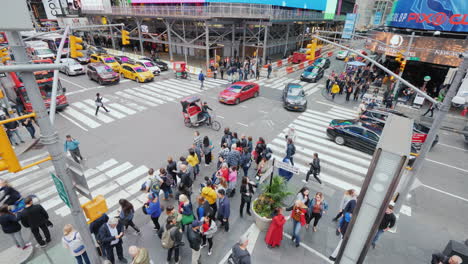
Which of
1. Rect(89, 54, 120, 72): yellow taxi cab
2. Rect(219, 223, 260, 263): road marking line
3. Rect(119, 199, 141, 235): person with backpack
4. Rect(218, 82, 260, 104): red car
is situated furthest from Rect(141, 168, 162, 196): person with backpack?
Rect(89, 54, 120, 72): yellow taxi cab

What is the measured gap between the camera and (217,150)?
476 inches

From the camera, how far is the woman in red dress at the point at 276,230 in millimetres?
6426

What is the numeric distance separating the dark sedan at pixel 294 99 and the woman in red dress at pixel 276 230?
1182 centimetres

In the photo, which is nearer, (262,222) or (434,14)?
(262,222)

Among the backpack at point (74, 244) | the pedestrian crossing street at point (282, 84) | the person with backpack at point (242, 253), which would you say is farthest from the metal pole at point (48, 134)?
the pedestrian crossing street at point (282, 84)

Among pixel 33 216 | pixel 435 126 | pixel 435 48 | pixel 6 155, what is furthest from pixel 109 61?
pixel 435 48

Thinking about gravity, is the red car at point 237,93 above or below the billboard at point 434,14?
below

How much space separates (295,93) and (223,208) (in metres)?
13.3

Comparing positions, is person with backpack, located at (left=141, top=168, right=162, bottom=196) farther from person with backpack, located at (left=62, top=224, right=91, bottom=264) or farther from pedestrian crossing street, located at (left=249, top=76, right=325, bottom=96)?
pedestrian crossing street, located at (left=249, top=76, right=325, bottom=96)

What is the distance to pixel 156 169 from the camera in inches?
409

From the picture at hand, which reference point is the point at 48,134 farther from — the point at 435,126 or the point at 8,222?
the point at 435,126

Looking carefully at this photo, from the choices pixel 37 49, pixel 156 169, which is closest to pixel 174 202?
pixel 156 169

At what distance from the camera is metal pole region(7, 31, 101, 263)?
363cm

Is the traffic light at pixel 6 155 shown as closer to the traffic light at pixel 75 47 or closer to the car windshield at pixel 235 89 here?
the traffic light at pixel 75 47
